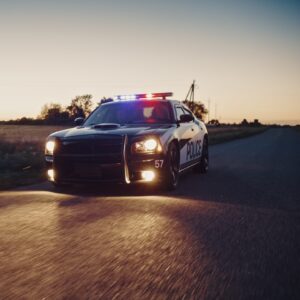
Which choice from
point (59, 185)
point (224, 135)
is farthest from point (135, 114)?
point (224, 135)

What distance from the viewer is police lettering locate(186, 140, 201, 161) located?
8.62m

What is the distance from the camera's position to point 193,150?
9.10 metres

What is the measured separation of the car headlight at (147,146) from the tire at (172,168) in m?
0.32

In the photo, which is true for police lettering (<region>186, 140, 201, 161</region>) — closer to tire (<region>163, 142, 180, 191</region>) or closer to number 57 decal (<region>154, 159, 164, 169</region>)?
tire (<region>163, 142, 180, 191</region>)

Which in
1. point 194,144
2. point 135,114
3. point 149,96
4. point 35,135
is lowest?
point 35,135

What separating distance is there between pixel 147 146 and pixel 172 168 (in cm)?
74

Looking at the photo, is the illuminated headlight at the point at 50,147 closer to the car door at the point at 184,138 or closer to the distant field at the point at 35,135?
the car door at the point at 184,138

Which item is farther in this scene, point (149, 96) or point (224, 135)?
point (224, 135)

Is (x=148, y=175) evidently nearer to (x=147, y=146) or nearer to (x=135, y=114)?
(x=147, y=146)

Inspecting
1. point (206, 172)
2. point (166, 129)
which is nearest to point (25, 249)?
point (166, 129)

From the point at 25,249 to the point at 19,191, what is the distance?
149 inches

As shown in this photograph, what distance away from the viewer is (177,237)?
13.3 ft

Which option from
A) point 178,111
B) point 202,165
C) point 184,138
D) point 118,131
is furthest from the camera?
point 202,165

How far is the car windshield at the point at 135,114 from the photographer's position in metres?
8.20
